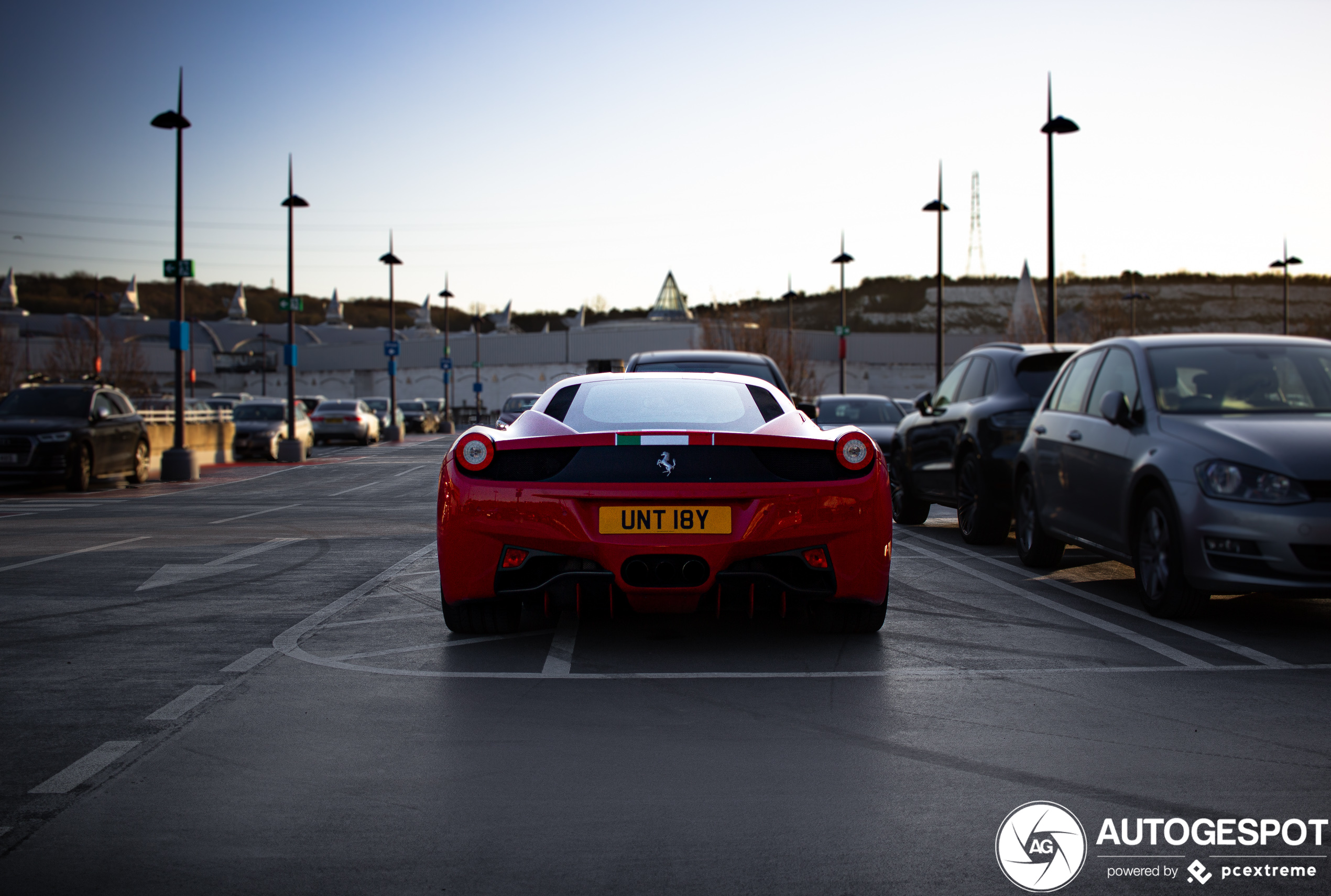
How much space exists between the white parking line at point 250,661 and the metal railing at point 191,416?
2186 cm

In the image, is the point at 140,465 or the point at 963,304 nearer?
the point at 140,465

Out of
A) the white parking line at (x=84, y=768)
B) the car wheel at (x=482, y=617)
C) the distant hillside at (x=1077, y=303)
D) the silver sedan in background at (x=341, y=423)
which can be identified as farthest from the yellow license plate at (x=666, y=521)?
the distant hillside at (x=1077, y=303)

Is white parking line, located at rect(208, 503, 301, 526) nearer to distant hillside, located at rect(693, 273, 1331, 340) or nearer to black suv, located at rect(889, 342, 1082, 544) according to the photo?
black suv, located at rect(889, 342, 1082, 544)

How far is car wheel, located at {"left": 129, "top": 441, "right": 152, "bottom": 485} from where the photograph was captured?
70.8 ft

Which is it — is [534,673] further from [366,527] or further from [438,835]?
[366,527]

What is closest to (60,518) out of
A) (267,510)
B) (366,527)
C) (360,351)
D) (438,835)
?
(267,510)

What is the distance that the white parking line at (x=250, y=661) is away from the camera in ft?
18.5

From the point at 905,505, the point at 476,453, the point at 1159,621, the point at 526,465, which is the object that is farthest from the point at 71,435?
the point at 1159,621

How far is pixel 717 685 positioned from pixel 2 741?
2.75 m

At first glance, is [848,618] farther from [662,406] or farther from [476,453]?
[476,453]

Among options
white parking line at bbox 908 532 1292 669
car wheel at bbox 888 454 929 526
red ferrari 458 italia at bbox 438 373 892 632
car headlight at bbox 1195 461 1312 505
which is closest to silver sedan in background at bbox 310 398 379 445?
car wheel at bbox 888 454 929 526

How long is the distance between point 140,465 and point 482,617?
17468 millimetres

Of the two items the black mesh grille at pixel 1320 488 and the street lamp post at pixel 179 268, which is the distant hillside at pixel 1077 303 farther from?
the black mesh grille at pixel 1320 488

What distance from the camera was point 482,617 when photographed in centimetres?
642
